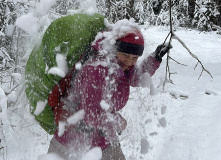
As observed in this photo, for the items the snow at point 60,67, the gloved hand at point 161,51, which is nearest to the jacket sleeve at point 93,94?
the snow at point 60,67

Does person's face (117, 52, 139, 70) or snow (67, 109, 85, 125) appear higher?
person's face (117, 52, 139, 70)

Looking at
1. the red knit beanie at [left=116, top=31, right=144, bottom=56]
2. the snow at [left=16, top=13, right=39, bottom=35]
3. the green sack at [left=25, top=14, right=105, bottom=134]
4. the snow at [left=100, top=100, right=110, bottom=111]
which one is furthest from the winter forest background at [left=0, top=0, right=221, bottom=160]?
the snow at [left=100, top=100, right=110, bottom=111]

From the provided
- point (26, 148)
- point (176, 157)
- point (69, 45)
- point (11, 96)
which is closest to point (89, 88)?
point (69, 45)

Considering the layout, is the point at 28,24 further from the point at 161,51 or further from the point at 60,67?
the point at 161,51

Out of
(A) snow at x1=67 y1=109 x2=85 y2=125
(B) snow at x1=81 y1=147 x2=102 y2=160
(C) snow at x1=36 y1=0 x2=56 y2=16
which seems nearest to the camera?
(A) snow at x1=67 y1=109 x2=85 y2=125

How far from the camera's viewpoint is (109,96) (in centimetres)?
158

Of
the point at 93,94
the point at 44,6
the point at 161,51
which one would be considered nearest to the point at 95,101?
the point at 93,94

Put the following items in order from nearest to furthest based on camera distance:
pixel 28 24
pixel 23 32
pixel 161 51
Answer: pixel 28 24 < pixel 161 51 < pixel 23 32

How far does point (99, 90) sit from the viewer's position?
1552mm

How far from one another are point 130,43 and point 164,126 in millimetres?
1389

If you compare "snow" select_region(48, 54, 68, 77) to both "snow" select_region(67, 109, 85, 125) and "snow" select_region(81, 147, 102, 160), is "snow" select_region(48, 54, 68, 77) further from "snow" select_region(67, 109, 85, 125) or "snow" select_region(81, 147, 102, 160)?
"snow" select_region(81, 147, 102, 160)

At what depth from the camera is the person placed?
5.02 ft

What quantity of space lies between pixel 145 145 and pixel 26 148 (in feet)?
5.94

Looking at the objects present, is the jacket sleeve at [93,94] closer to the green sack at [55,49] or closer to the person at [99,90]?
the person at [99,90]
